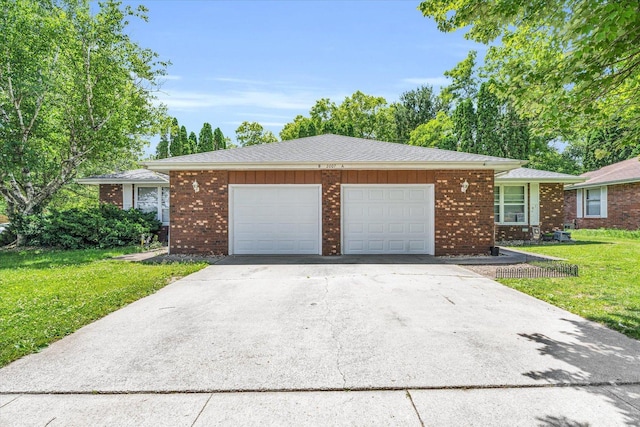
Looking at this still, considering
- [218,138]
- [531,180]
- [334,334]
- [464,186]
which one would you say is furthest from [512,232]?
[218,138]

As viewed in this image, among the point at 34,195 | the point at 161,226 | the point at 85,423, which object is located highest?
the point at 34,195

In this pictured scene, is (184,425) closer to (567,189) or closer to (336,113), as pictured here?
(567,189)

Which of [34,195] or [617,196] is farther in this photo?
[617,196]

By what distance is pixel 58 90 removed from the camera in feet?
42.3

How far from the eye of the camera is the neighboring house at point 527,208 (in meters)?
14.4

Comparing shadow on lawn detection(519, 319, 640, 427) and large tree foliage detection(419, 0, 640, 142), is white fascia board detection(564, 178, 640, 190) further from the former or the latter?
shadow on lawn detection(519, 319, 640, 427)

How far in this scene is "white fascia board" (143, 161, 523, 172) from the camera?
32.7 feet

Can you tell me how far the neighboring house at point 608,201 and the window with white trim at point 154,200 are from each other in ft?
59.4

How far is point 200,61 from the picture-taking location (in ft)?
43.0

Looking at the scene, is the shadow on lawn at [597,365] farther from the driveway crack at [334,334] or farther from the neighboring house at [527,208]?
the neighboring house at [527,208]

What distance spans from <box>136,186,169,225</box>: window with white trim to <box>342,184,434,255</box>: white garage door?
→ 8.44 metres

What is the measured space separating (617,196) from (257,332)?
20.7 meters

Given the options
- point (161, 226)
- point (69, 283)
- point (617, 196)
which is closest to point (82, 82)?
point (161, 226)

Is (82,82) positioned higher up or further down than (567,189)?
higher up
